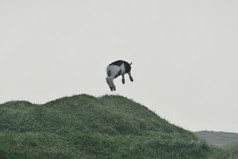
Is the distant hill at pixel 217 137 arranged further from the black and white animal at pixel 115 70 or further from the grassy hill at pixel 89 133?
the black and white animal at pixel 115 70

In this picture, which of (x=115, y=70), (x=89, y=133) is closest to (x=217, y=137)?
(x=115, y=70)

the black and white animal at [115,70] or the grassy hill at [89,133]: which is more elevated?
the black and white animal at [115,70]

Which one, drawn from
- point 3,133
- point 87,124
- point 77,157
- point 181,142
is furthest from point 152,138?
point 3,133

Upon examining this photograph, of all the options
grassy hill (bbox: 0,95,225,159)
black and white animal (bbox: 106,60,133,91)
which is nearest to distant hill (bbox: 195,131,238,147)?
grassy hill (bbox: 0,95,225,159)

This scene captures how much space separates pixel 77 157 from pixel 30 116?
686cm

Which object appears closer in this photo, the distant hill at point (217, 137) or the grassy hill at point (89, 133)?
the grassy hill at point (89, 133)

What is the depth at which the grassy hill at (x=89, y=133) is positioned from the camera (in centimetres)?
2100

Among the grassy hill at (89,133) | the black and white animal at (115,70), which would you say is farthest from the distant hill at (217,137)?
the black and white animal at (115,70)

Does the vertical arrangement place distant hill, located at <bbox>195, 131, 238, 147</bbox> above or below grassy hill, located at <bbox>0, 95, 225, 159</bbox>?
above

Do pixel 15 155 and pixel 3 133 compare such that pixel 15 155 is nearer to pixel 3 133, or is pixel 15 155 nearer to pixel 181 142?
pixel 3 133

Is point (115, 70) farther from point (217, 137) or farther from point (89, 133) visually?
point (217, 137)

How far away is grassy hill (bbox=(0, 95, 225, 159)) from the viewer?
2100 centimetres

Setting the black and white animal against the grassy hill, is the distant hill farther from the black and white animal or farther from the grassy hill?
the black and white animal

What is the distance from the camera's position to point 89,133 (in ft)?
80.3
